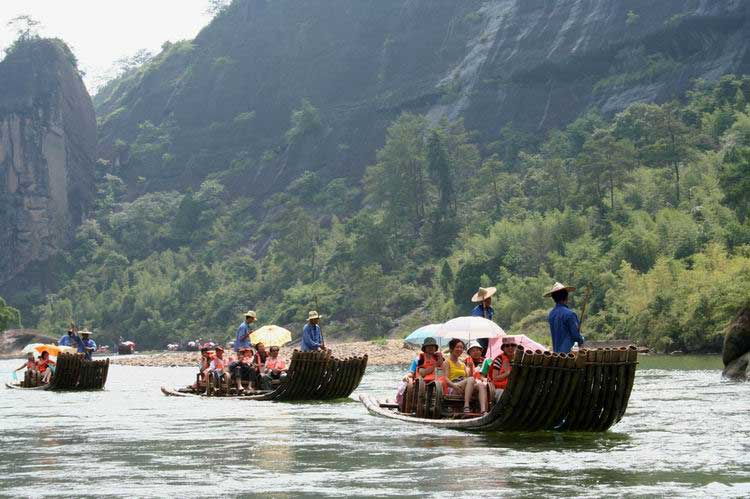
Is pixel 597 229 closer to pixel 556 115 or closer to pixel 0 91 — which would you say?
pixel 556 115

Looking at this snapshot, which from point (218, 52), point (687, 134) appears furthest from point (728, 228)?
point (218, 52)

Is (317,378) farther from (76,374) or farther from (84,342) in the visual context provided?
(84,342)

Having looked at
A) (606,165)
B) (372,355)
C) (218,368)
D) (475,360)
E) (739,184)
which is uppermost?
(606,165)

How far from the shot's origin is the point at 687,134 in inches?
3713

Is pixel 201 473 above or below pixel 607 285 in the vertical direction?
below

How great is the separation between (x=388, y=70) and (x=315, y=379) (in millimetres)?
144342

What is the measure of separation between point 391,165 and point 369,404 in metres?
96.0

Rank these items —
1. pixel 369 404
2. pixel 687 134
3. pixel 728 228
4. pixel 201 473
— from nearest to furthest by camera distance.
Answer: pixel 201 473 → pixel 369 404 → pixel 728 228 → pixel 687 134

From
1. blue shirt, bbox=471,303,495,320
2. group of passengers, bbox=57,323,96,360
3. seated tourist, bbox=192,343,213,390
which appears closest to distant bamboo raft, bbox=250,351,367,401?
seated tourist, bbox=192,343,213,390

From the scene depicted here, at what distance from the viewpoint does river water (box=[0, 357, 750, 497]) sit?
12.7 meters

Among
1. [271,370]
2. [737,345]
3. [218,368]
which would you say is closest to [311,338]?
[271,370]

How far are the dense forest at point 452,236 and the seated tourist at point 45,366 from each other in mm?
17597

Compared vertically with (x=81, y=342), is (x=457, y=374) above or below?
below

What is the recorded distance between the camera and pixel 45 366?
36125 millimetres
